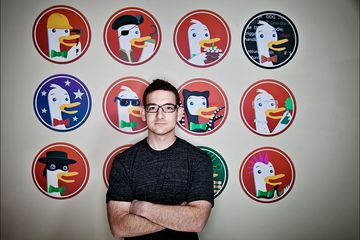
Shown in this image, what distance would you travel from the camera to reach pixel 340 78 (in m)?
1.33

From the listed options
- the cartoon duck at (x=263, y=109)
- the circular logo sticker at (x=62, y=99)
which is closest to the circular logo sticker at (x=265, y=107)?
the cartoon duck at (x=263, y=109)

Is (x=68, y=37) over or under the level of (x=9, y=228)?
over

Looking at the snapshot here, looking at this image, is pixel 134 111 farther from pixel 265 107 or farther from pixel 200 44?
pixel 265 107

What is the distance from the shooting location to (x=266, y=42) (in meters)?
1.29

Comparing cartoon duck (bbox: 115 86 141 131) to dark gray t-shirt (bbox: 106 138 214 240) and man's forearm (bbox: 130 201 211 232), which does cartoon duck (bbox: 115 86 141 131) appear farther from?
man's forearm (bbox: 130 201 211 232)

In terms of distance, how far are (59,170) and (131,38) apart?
87 cm

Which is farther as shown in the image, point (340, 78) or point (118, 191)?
point (340, 78)

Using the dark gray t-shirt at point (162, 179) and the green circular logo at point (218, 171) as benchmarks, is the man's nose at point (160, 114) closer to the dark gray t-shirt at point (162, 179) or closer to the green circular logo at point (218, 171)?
the dark gray t-shirt at point (162, 179)

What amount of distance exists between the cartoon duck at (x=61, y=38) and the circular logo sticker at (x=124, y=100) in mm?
300

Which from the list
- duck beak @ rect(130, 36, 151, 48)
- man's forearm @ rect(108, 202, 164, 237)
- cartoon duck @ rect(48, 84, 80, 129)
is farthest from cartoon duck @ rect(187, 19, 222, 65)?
man's forearm @ rect(108, 202, 164, 237)

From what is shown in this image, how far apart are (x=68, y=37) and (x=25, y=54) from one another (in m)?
0.27

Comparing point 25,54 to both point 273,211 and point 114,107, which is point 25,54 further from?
point 273,211

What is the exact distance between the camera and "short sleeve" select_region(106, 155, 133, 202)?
0.95 metres

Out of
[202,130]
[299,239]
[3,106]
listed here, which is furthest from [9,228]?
[299,239]
